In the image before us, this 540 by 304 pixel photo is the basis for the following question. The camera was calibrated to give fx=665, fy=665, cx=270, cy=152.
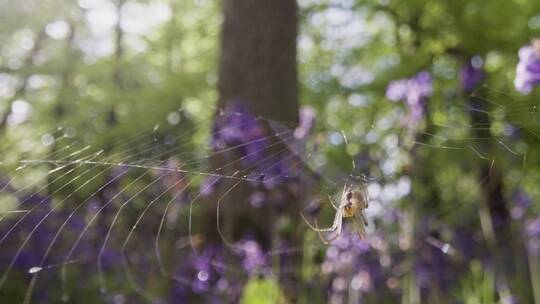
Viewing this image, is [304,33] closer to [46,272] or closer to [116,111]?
[116,111]

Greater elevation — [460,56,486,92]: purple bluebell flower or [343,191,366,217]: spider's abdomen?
[343,191,366,217]: spider's abdomen

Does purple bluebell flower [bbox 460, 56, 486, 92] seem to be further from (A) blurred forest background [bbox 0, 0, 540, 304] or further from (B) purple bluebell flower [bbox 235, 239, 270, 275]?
(B) purple bluebell flower [bbox 235, 239, 270, 275]

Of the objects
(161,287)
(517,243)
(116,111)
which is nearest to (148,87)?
(116,111)

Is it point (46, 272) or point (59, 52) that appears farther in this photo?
point (59, 52)

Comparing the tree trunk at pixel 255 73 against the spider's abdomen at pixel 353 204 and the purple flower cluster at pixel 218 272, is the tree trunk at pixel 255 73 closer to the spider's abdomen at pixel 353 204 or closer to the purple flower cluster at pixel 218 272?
the purple flower cluster at pixel 218 272

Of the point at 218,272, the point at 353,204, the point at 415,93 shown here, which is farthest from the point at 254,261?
the point at 353,204

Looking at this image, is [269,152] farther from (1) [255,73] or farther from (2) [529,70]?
(1) [255,73]

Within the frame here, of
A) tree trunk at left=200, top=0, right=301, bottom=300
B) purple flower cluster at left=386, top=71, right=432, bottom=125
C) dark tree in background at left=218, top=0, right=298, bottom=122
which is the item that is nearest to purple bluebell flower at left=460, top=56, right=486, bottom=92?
purple flower cluster at left=386, top=71, right=432, bottom=125
